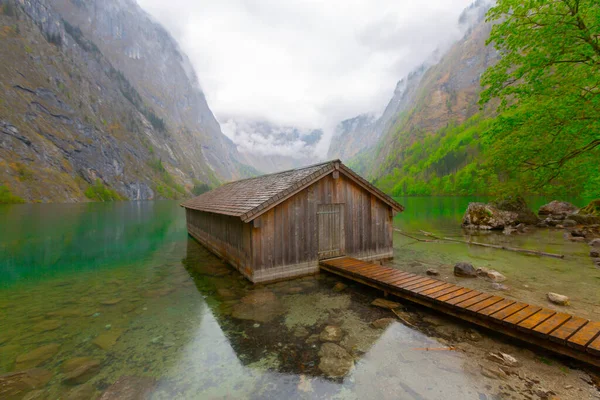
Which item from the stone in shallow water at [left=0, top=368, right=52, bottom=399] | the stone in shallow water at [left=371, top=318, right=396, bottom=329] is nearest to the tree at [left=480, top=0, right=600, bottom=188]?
the stone in shallow water at [left=371, top=318, right=396, bottom=329]

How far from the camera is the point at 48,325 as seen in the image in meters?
8.57

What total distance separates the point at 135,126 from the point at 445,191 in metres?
153

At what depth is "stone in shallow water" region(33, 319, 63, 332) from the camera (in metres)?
8.29

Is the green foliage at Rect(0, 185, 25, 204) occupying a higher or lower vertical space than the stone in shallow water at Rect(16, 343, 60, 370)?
higher

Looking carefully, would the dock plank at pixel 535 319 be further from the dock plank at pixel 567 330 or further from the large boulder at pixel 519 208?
the large boulder at pixel 519 208

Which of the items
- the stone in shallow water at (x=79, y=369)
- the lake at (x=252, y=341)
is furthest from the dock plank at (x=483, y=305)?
the stone in shallow water at (x=79, y=369)

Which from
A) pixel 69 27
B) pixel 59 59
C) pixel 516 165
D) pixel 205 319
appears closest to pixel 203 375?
pixel 205 319

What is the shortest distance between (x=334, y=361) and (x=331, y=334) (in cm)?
120

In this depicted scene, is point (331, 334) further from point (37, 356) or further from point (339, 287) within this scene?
point (37, 356)

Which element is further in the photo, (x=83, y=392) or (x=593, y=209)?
(x=593, y=209)

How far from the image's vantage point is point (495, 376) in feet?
18.0

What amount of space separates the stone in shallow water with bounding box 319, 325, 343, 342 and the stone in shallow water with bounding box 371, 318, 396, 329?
109 cm

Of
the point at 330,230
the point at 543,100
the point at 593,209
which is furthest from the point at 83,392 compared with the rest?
the point at 593,209

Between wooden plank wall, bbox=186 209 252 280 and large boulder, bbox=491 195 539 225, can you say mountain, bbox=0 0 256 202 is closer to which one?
wooden plank wall, bbox=186 209 252 280
